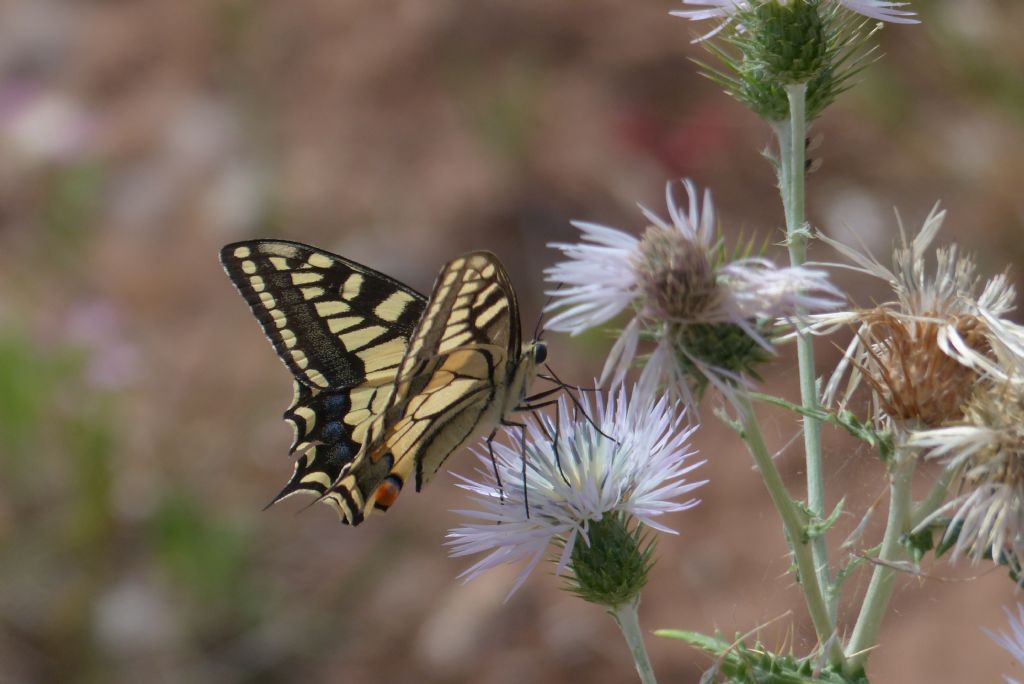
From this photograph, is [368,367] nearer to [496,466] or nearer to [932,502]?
[496,466]

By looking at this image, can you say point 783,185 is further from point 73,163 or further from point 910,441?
point 73,163

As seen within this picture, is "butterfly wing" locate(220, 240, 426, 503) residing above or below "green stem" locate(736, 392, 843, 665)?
above

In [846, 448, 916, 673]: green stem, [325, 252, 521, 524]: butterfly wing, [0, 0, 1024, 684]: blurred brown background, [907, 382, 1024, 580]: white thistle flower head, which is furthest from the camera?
[0, 0, 1024, 684]: blurred brown background

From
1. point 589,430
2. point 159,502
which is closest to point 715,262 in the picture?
point 589,430

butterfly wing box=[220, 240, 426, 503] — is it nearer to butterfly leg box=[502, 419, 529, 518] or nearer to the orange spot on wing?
the orange spot on wing

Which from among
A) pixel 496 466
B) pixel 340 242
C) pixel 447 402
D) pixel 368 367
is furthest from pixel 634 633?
pixel 340 242

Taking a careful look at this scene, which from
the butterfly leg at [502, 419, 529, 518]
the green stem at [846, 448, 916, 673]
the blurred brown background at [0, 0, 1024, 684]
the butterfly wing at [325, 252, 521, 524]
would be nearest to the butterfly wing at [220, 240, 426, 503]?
the butterfly wing at [325, 252, 521, 524]

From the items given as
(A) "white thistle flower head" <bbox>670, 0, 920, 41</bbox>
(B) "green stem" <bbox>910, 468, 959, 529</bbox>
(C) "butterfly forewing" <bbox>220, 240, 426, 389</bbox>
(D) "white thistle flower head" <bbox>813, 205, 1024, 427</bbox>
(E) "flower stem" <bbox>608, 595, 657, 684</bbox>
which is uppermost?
(A) "white thistle flower head" <bbox>670, 0, 920, 41</bbox>
